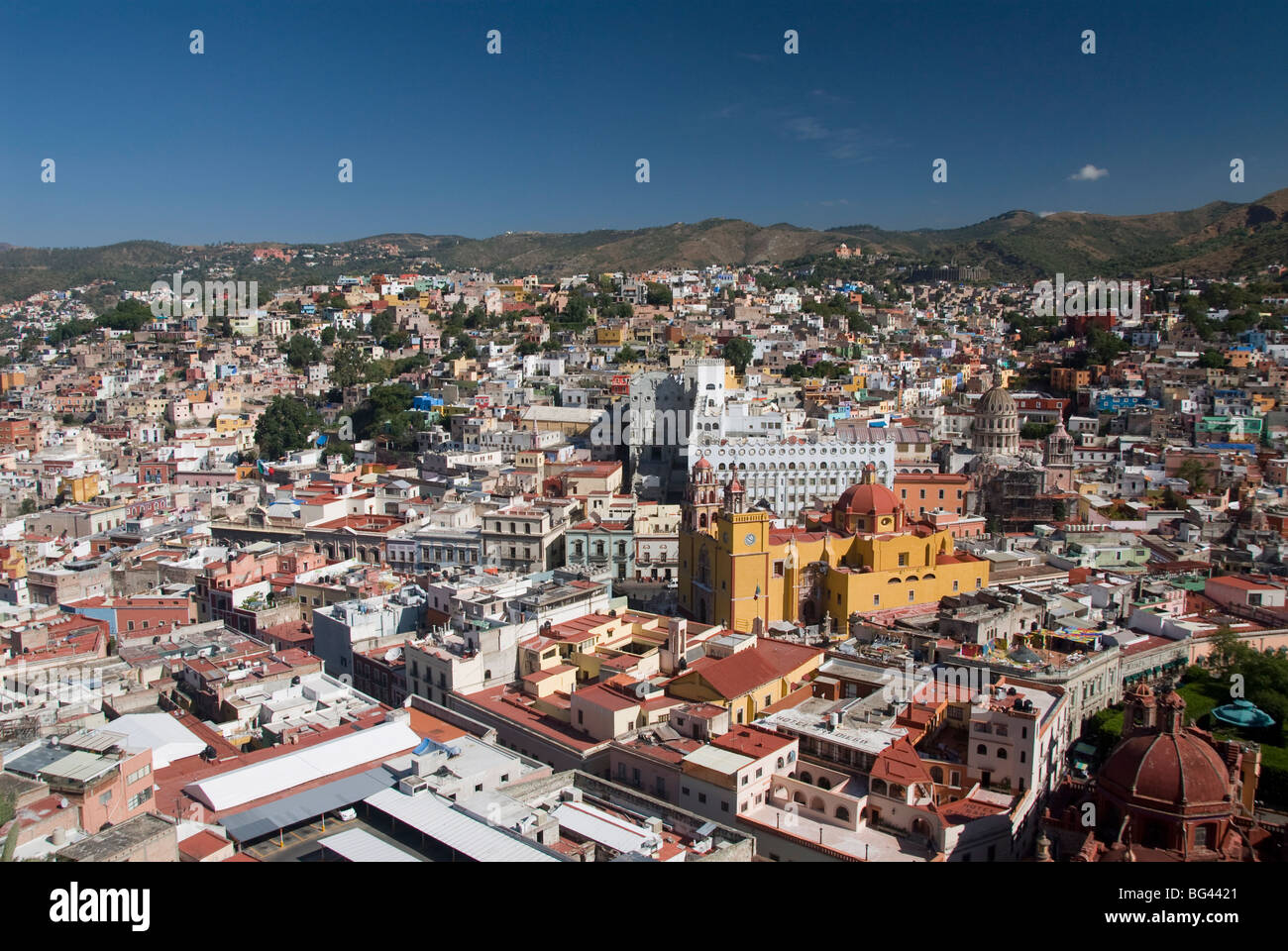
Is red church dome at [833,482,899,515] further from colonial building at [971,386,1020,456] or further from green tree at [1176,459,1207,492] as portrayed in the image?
green tree at [1176,459,1207,492]

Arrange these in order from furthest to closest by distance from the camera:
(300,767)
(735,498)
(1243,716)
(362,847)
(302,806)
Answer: (735,498), (1243,716), (300,767), (302,806), (362,847)

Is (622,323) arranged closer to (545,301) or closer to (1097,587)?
(545,301)

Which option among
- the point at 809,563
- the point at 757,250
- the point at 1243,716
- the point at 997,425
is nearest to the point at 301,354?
the point at 997,425

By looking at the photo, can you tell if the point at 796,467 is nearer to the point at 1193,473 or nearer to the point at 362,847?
the point at 1193,473

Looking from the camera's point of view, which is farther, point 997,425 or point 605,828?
point 997,425

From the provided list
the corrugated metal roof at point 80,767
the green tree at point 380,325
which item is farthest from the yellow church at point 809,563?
the green tree at point 380,325

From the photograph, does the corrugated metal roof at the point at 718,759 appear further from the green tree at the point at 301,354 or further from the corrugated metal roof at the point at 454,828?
the green tree at the point at 301,354

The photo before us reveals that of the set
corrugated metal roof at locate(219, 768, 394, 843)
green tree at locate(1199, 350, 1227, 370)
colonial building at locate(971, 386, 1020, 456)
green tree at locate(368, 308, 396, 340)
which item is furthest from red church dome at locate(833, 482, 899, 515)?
green tree at locate(368, 308, 396, 340)
